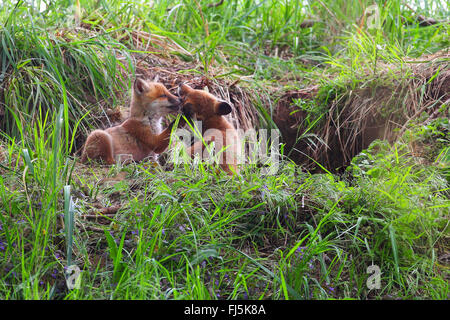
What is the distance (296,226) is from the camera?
3.54 m

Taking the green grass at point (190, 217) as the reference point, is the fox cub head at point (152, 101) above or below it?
above

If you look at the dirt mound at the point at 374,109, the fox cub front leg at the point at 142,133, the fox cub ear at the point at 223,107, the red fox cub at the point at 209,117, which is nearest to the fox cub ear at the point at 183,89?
the red fox cub at the point at 209,117

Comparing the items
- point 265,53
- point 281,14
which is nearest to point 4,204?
point 265,53

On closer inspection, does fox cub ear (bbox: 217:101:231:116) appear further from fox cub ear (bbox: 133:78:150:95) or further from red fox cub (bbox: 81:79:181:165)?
fox cub ear (bbox: 133:78:150:95)

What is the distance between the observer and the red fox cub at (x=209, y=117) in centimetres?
471

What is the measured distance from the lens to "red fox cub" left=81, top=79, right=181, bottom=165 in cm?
511

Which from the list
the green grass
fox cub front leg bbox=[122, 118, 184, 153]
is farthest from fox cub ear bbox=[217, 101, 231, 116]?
the green grass

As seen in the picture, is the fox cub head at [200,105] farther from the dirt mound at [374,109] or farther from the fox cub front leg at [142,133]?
the dirt mound at [374,109]

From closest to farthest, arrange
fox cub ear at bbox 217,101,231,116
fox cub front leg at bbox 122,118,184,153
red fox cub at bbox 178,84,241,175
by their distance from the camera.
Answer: red fox cub at bbox 178,84,241,175 → fox cub ear at bbox 217,101,231,116 → fox cub front leg at bbox 122,118,184,153

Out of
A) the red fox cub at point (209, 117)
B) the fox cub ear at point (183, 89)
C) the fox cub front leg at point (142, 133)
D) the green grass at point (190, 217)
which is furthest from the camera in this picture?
the fox cub ear at point (183, 89)

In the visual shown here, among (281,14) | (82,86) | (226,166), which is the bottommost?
(226,166)
